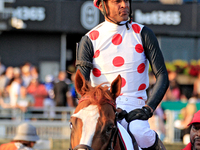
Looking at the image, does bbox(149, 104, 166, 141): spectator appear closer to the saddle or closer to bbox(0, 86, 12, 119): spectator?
bbox(0, 86, 12, 119): spectator

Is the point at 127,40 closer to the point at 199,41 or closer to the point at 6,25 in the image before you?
the point at 6,25

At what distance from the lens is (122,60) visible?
3170mm

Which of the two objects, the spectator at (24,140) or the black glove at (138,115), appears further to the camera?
the spectator at (24,140)

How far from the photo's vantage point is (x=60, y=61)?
53.3 ft

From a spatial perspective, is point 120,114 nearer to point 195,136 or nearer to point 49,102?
point 195,136

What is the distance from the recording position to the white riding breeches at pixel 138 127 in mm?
2816

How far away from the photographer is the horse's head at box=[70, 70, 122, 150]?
234 cm

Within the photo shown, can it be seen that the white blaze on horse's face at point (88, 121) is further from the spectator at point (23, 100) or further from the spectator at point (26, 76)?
the spectator at point (26, 76)

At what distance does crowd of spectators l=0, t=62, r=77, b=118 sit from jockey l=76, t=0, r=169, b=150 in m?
6.70

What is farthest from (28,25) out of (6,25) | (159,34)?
(159,34)

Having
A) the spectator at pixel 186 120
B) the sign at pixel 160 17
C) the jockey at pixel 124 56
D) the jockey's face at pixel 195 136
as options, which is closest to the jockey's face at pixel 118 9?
the jockey at pixel 124 56

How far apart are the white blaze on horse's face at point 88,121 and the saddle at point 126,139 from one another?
33 centimetres

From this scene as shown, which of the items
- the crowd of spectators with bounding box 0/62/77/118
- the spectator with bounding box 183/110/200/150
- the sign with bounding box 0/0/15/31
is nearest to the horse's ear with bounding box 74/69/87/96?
the spectator with bounding box 183/110/200/150

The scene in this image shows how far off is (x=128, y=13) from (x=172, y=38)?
43.2 ft
